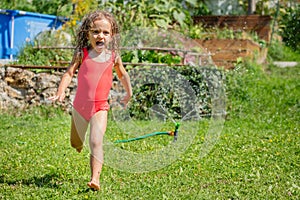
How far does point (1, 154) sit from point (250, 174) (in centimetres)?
234

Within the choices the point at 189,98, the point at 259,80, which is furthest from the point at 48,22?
the point at 259,80

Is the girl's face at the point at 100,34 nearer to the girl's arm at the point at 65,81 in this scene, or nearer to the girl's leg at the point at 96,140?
the girl's arm at the point at 65,81

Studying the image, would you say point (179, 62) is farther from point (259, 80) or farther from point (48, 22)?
point (48, 22)

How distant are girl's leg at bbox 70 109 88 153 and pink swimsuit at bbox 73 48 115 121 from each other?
43mm

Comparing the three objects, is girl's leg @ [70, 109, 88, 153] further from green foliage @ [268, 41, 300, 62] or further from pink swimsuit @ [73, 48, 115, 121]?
green foliage @ [268, 41, 300, 62]

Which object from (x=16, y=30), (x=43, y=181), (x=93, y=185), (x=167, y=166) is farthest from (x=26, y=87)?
(x=93, y=185)

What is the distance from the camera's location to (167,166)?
4.46 m

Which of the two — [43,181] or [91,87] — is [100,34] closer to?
[91,87]

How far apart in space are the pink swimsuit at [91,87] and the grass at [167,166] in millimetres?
573

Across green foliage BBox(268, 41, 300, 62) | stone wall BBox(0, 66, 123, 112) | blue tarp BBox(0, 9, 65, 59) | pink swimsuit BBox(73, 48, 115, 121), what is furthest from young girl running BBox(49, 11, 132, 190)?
green foliage BBox(268, 41, 300, 62)

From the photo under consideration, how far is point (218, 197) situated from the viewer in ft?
11.4

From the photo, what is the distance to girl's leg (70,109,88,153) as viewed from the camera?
375cm

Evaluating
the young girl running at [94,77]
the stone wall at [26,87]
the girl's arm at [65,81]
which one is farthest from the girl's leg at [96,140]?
the stone wall at [26,87]

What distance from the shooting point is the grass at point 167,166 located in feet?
11.9
